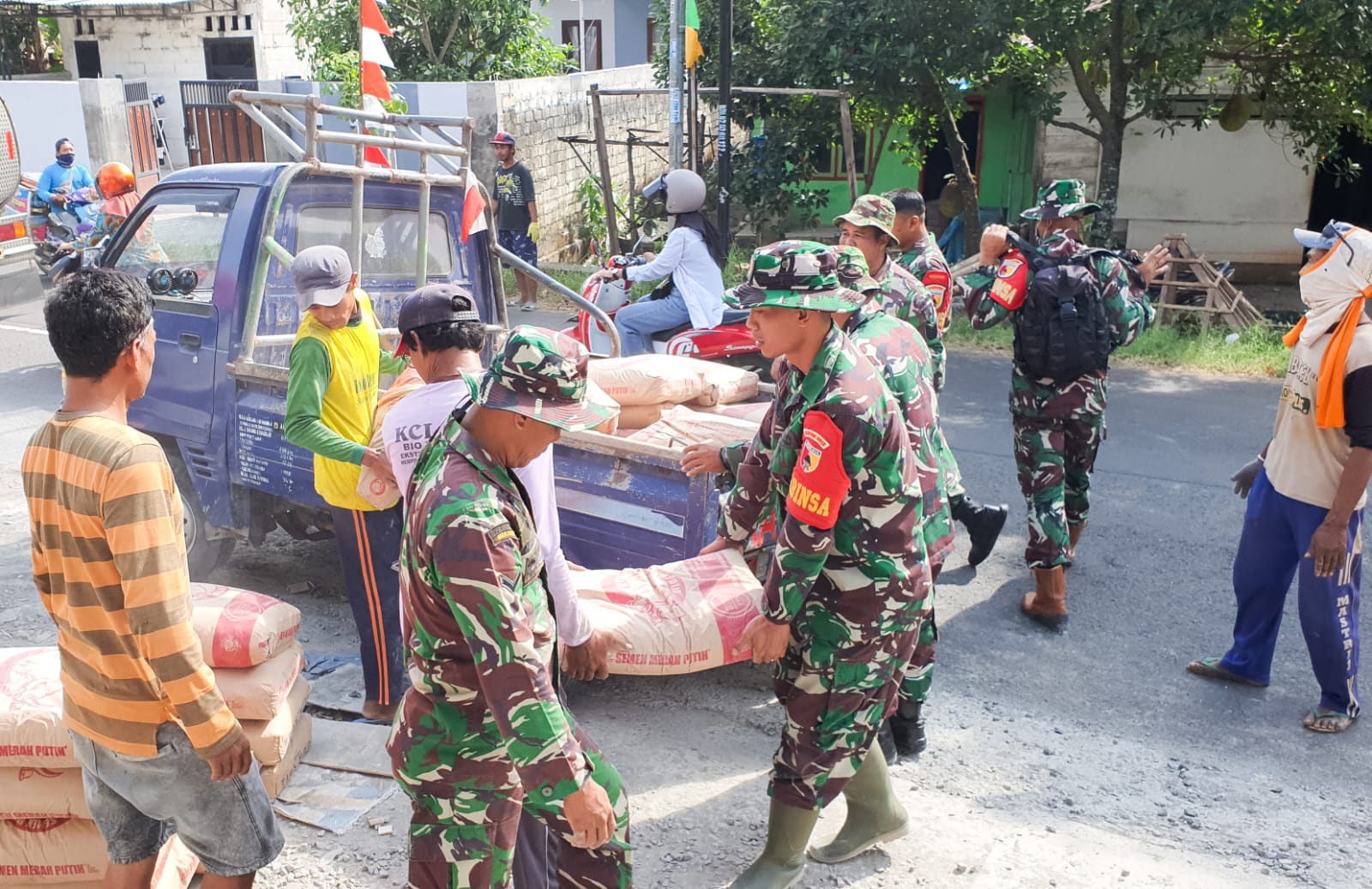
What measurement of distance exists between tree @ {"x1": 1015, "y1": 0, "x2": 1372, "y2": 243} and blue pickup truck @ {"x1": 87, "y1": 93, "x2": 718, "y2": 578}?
6.89 m

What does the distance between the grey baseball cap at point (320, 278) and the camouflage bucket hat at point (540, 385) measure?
5.50ft

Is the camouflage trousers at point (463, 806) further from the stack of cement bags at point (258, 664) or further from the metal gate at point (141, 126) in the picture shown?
the metal gate at point (141, 126)

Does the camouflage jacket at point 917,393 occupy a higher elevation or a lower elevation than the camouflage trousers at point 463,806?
higher

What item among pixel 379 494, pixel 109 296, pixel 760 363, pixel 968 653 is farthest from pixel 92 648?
A: pixel 760 363

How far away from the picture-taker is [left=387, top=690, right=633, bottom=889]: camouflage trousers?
103 inches

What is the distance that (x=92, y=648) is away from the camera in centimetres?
260

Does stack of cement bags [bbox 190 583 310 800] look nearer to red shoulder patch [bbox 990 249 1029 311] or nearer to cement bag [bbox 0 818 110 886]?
cement bag [bbox 0 818 110 886]

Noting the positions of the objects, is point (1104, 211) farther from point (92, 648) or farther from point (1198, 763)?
point (92, 648)

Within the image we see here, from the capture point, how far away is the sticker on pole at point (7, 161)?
38.9ft

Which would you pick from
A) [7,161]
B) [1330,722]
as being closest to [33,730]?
[1330,722]

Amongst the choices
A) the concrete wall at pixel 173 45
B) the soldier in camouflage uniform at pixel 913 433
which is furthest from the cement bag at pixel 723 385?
the concrete wall at pixel 173 45

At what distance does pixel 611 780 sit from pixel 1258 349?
896 centimetres

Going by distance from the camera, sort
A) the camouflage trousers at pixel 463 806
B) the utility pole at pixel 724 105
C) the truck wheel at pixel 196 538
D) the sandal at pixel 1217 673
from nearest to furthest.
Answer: the camouflage trousers at pixel 463 806
the sandal at pixel 1217 673
the truck wheel at pixel 196 538
the utility pole at pixel 724 105

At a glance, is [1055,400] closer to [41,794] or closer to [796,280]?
[796,280]
